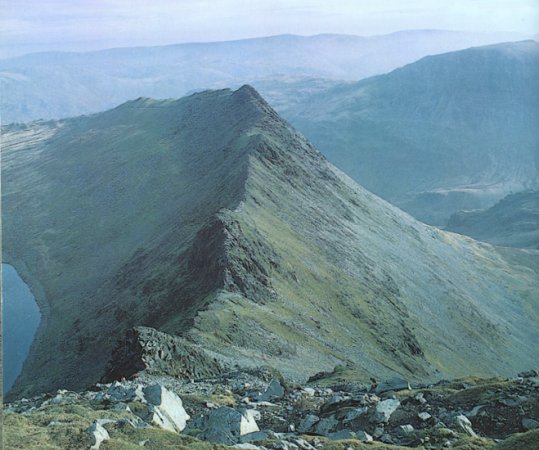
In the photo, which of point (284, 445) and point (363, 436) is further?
point (363, 436)

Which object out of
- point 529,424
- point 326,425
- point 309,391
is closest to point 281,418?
point 326,425

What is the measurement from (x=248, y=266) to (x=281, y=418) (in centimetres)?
3878

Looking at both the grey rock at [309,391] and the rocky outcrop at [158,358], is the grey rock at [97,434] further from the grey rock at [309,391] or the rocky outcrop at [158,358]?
the rocky outcrop at [158,358]

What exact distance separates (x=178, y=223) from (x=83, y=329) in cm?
2463

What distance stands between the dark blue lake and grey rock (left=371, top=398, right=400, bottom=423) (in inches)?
2348

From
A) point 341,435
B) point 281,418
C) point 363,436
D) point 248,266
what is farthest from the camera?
point 248,266

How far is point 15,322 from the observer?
103625mm

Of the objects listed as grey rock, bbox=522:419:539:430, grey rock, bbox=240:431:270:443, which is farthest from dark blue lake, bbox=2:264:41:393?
grey rock, bbox=522:419:539:430

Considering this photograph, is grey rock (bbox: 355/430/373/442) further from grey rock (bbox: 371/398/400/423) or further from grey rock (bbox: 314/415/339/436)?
grey rock (bbox: 371/398/400/423)

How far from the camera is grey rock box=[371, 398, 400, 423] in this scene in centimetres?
3156

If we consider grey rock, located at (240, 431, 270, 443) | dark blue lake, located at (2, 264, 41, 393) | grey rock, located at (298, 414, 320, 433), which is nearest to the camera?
grey rock, located at (240, 431, 270, 443)

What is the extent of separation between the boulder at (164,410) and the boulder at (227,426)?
2.09 meters

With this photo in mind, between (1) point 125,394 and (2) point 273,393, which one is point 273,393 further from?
(1) point 125,394

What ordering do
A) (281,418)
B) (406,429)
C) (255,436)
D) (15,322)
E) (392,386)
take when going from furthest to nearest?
(15,322) < (392,386) < (281,418) < (406,429) < (255,436)
